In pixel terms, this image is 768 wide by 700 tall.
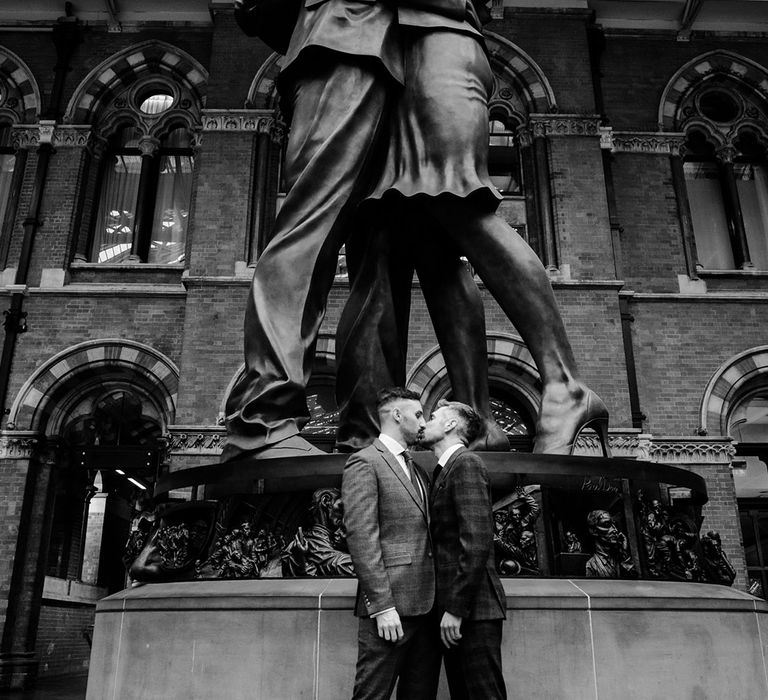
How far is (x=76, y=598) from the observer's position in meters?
13.6

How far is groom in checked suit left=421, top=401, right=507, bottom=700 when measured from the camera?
6.07 ft

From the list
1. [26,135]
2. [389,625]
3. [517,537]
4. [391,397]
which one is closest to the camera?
[389,625]

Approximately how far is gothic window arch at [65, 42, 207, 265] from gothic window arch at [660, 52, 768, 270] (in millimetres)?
8422

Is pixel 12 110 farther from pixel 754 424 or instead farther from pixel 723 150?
pixel 754 424

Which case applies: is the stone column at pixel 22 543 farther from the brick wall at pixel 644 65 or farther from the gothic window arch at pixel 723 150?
the gothic window arch at pixel 723 150

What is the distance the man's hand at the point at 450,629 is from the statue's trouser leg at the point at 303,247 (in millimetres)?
1014

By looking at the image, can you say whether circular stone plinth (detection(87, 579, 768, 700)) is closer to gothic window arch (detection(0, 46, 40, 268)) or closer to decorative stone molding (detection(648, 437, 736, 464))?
decorative stone molding (detection(648, 437, 736, 464))

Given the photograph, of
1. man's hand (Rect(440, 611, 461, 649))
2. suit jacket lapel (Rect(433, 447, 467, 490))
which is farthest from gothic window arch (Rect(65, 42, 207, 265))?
man's hand (Rect(440, 611, 461, 649))

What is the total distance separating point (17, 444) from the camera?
12.0 m

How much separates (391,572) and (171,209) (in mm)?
13114

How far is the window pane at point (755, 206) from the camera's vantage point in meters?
14.0

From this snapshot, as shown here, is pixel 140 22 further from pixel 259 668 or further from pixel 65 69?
pixel 259 668

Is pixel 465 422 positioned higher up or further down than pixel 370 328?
further down

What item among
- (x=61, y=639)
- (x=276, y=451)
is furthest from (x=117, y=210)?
(x=276, y=451)
